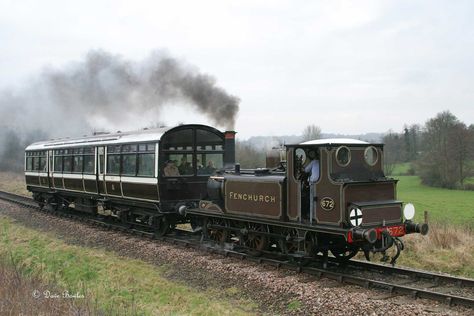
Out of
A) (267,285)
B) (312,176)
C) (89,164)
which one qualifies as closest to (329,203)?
(312,176)

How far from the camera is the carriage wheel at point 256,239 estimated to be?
1021 centimetres

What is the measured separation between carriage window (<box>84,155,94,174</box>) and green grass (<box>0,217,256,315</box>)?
12.6ft

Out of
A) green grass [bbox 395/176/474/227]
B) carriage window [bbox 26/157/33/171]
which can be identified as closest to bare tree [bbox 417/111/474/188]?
green grass [bbox 395/176/474/227]

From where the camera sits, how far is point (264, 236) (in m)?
10.2

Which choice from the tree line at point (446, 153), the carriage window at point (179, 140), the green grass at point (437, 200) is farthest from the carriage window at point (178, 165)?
the tree line at point (446, 153)

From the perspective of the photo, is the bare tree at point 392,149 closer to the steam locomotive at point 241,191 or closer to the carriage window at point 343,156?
the steam locomotive at point 241,191

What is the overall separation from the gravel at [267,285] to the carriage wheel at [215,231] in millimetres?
600

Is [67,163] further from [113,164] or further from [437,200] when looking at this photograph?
[437,200]

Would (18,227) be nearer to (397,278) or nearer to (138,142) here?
(138,142)

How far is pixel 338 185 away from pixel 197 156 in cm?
598

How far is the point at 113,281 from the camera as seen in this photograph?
9234 mm

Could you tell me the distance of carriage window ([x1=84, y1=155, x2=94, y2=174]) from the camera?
53.0 feet

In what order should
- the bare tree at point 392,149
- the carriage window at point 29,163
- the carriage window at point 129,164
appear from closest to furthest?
the carriage window at point 129,164 → the carriage window at point 29,163 → the bare tree at point 392,149

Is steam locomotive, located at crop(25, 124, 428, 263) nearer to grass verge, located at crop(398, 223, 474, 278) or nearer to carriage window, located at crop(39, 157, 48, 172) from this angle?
grass verge, located at crop(398, 223, 474, 278)
